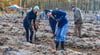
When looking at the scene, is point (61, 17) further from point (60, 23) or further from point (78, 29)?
point (78, 29)

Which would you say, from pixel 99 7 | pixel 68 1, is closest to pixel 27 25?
pixel 68 1

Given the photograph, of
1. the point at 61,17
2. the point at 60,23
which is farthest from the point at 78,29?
the point at 61,17

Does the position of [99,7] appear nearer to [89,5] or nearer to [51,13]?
[89,5]

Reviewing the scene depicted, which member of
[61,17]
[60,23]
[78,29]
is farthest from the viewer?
[78,29]

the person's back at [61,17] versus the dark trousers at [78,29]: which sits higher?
the person's back at [61,17]

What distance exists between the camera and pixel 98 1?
6662 cm

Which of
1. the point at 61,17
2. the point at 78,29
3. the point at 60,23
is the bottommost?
the point at 78,29

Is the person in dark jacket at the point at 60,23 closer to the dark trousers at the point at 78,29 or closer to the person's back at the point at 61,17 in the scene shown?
the person's back at the point at 61,17

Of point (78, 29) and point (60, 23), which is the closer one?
point (60, 23)

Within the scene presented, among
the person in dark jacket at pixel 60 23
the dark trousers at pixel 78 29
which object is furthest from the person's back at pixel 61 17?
the dark trousers at pixel 78 29

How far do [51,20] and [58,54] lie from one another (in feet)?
6.69

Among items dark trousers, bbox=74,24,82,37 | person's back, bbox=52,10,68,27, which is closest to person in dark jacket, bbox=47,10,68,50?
person's back, bbox=52,10,68,27

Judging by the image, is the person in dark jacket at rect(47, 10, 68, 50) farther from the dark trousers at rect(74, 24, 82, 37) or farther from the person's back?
the dark trousers at rect(74, 24, 82, 37)

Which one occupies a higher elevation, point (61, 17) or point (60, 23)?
point (61, 17)
